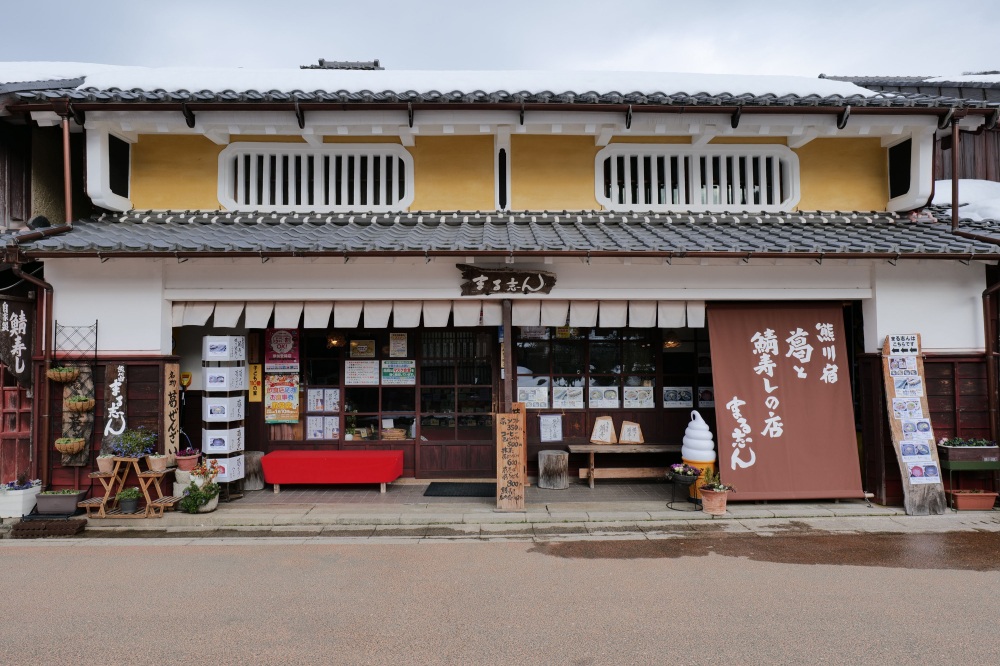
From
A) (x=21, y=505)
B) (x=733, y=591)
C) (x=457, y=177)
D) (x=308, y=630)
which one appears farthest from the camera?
(x=457, y=177)

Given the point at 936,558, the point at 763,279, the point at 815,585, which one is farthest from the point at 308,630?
the point at 763,279

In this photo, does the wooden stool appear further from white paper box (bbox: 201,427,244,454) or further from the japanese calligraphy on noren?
white paper box (bbox: 201,427,244,454)

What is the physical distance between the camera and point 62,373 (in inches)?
315

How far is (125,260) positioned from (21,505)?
3591 mm

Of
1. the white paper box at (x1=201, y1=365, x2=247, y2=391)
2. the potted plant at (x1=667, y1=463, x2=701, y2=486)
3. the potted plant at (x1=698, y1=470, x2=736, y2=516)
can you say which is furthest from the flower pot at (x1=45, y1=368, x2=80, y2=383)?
the potted plant at (x1=698, y1=470, x2=736, y2=516)

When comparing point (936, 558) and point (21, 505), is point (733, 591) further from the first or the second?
point (21, 505)

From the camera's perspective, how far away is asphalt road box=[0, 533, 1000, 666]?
4512mm

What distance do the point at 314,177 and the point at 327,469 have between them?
4.90m

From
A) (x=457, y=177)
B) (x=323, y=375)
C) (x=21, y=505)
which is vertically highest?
(x=457, y=177)

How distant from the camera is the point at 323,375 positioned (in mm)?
10414

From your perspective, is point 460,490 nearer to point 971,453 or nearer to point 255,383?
point 255,383

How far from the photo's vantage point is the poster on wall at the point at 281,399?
10305mm

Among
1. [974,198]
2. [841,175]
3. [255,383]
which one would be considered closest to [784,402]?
[841,175]

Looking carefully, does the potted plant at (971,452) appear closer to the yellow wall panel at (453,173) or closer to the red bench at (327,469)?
the yellow wall panel at (453,173)
